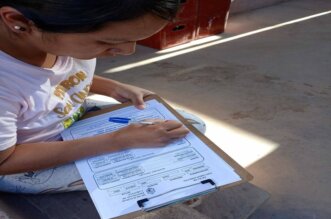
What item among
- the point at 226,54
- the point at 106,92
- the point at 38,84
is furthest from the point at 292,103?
the point at 38,84

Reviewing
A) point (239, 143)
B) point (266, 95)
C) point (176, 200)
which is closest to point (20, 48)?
point (176, 200)

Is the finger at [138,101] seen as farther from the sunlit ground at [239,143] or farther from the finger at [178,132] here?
the sunlit ground at [239,143]

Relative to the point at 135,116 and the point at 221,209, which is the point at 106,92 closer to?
the point at 135,116

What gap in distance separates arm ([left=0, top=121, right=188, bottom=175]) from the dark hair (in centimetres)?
28

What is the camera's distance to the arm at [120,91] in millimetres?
1030

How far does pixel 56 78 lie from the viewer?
0.82m

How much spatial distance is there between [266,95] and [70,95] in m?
1.32

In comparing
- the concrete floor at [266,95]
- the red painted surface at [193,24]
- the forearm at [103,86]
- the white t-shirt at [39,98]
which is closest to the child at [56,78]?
the white t-shirt at [39,98]

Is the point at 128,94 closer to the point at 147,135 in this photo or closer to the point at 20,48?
the point at 147,135

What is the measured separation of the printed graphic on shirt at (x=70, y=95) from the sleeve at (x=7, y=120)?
0.45 feet

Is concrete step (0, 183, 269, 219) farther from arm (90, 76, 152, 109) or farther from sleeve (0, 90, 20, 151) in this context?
arm (90, 76, 152, 109)

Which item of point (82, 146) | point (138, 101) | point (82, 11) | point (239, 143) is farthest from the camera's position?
point (239, 143)

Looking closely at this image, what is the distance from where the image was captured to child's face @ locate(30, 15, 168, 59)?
0.61 metres

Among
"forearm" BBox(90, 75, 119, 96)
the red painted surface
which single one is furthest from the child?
the red painted surface
